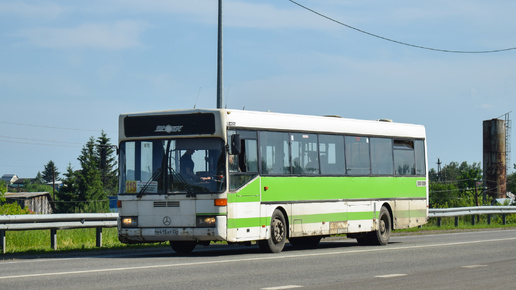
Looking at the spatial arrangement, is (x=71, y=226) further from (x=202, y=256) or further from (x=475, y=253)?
(x=475, y=253)

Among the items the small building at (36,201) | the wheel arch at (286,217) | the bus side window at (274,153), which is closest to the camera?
the bus side window at (274,153)

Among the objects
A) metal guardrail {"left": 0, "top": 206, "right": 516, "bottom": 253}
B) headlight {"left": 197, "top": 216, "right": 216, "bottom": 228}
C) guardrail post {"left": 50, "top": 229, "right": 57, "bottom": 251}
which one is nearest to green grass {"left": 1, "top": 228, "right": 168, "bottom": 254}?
guardrail post {"left": 50, "top": 229, "right": 57, "bottom": 251}

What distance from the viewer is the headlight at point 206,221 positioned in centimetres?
1788

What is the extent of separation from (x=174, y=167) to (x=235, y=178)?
1217 mm

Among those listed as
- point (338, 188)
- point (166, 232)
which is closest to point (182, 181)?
point (166, 232)

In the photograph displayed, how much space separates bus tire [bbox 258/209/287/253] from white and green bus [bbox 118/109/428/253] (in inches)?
0.8

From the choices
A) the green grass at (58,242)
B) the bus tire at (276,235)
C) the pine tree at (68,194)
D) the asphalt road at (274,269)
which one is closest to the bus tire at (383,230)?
the asphalt road at (274,269)

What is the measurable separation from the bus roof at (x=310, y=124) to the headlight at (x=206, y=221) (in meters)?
1.83

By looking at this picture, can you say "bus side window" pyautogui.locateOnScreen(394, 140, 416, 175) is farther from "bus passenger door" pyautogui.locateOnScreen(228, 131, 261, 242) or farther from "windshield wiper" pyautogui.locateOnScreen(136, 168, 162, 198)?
"windshield wiper" pyautogui.locateOnScreen(136, 168, 162, 198)

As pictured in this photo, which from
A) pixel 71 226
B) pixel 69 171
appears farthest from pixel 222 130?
pixel 69 171

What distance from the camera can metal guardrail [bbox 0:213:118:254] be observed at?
19984mm

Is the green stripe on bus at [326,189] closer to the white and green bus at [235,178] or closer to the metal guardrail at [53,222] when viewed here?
the white and green bus at [235,178]

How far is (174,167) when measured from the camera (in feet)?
59.8

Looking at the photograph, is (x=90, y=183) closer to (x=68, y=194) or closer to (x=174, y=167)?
(x=68, y=194)
